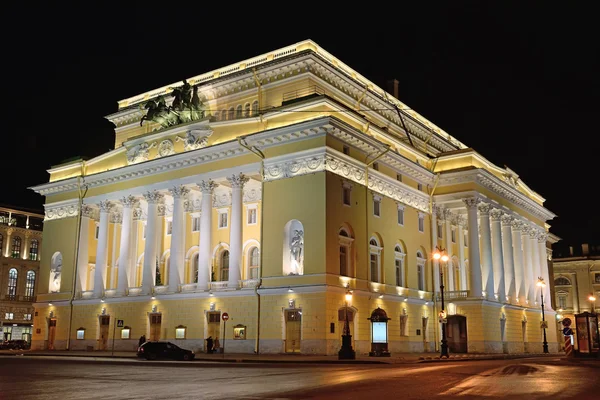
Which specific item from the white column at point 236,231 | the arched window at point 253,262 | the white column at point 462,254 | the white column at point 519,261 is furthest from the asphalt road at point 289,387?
the white column at point 519,261

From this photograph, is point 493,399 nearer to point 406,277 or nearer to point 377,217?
point 377,217

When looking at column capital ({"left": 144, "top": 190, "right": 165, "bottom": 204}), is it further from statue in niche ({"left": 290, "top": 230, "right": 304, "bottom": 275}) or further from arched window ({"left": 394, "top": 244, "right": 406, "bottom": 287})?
arched window ({"left": 394, "top": 244, "right": 406, "bottom": 287})

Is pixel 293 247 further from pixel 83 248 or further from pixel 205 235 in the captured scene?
pixel 83 248

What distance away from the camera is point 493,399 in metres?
13.5

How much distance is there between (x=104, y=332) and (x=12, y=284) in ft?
119

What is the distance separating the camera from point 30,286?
7994 centimetres

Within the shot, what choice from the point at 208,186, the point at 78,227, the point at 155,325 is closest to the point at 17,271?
the point at 78,227

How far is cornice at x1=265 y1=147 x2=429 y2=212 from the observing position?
37969 millimetres

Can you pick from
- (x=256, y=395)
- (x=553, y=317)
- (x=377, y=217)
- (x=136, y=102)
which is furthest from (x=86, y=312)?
(x=553, y=317)

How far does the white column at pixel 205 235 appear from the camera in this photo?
139 ft

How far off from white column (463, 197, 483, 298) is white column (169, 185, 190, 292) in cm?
2116

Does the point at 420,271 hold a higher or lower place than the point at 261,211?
lower

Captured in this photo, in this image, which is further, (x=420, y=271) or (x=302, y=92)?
(x=420, y=271)

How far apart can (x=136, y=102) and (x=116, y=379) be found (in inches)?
1610
